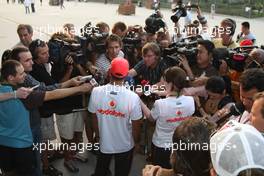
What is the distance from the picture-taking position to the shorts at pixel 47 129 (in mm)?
4766

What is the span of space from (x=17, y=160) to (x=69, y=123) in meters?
1.14

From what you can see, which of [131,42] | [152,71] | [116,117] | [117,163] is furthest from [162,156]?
[131,42]

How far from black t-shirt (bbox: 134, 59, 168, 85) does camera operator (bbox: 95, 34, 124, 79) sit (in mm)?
393

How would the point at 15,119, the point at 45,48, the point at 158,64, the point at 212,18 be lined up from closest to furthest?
the point at 15,119
the point at 45,48
the point at 158,64
the point at 212,18

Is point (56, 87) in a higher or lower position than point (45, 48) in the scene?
lower

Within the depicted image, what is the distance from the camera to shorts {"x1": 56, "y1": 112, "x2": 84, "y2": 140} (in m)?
4.95

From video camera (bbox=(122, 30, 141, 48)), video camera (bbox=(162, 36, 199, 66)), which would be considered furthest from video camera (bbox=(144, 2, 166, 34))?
video camera (bbox=(162, 36, 199, 66))

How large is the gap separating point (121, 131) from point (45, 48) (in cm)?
149

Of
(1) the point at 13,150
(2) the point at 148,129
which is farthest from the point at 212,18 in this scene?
(1) the point at 13,150

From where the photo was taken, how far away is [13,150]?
388 centimetres

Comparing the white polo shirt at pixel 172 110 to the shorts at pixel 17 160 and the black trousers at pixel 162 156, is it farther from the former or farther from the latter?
the shorts at pixel 17 160

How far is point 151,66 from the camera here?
5074 mm

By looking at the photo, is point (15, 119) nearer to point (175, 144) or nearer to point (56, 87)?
point (56, 87)

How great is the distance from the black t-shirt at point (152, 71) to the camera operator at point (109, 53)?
1.29 ft
